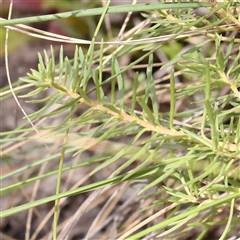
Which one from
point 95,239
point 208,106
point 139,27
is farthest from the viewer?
point 95,239

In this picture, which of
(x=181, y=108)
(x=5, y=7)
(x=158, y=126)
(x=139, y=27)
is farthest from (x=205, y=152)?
(x=5, y=7)

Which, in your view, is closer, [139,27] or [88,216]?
[139,27]

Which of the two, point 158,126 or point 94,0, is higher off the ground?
point 94,0

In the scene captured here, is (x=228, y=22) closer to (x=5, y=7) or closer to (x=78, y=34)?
(x=78, y=34)

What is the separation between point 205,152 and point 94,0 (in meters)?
A: 0.70

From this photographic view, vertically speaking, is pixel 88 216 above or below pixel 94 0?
below

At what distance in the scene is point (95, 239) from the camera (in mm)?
846

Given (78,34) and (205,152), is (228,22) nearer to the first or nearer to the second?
(205,152)

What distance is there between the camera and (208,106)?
361 millimetres

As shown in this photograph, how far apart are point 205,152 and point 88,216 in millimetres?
620

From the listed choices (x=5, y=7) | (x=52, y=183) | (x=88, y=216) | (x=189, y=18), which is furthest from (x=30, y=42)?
(x=189, y=18)

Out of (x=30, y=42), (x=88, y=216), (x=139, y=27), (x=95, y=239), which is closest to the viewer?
(x=139, y=27)

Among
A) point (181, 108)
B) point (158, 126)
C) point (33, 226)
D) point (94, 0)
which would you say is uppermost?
point (94, 0)

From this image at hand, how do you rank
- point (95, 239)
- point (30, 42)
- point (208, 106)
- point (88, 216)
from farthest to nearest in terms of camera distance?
point (30, 42) → point (88, 216) → point (95, 239) → point (208, 106)
